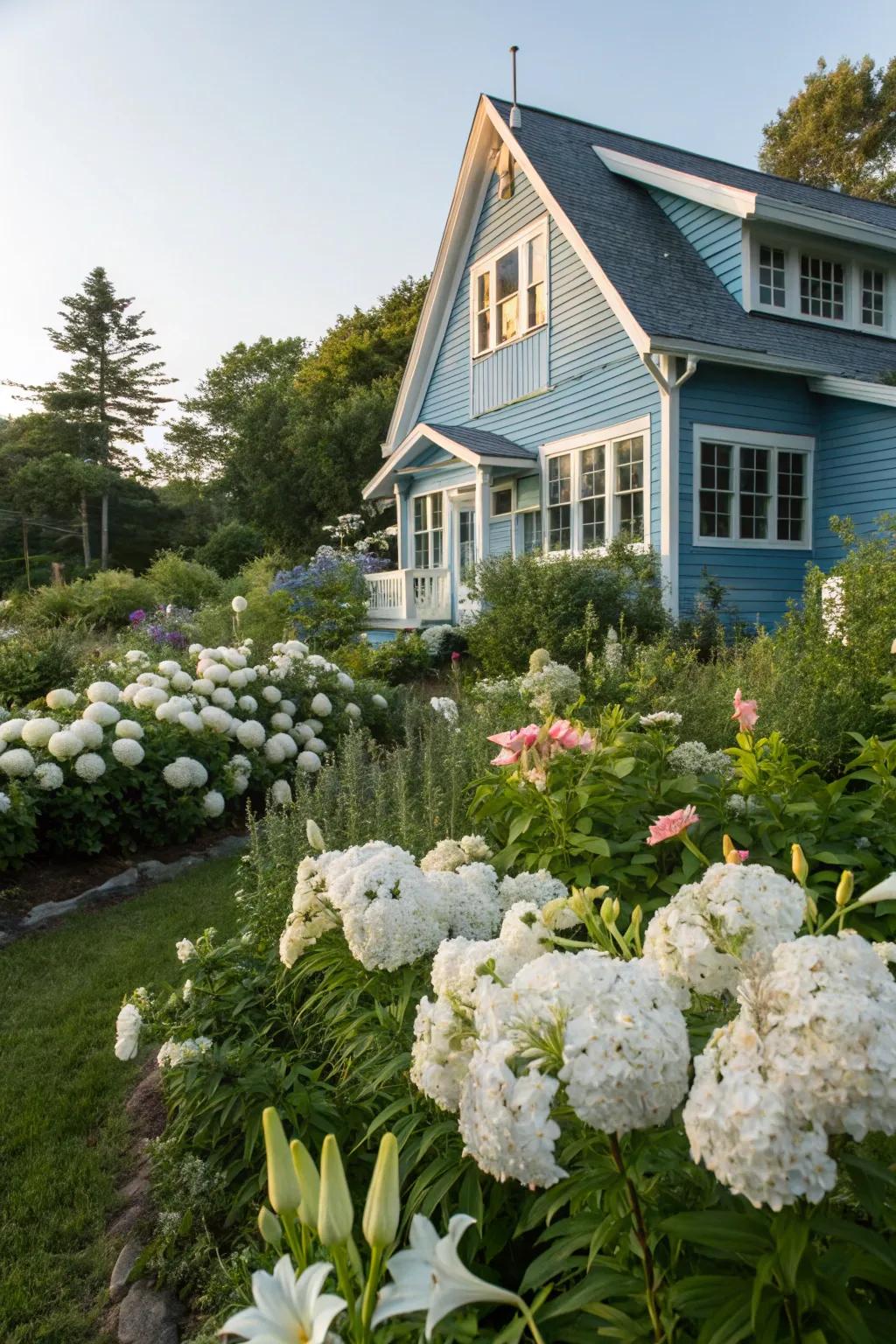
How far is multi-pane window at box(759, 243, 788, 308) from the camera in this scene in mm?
11188

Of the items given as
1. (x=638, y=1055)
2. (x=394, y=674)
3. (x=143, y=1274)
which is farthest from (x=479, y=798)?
(x=394, y=674)

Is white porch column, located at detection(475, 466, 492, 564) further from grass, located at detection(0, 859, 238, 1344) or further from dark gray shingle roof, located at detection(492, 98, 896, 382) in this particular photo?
grass, located at detection(0, 859, 238, 1344)

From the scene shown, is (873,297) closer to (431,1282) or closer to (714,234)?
(714,234)

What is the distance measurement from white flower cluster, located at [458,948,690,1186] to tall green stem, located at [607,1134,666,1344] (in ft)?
0.18

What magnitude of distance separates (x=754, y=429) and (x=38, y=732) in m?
8.84

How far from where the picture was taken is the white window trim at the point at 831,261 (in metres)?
11.0

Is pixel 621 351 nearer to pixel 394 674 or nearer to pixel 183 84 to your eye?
pixel 394 674

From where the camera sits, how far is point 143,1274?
207 centimetres

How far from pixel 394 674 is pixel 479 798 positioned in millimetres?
7983

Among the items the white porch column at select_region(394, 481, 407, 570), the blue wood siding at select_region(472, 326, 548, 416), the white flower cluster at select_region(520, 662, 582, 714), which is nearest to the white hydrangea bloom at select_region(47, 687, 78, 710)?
the white flower cluster at select_region(520, 662, 582, 714)

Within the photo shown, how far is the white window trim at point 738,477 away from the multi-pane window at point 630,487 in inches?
27.0

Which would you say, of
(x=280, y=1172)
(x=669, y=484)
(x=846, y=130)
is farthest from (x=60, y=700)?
(x=846, y=130)

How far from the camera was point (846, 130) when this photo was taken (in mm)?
24375

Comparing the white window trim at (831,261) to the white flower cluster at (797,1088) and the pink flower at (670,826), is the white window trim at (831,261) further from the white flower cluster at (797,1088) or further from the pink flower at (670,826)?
the white flower cluster at (797,1088)
